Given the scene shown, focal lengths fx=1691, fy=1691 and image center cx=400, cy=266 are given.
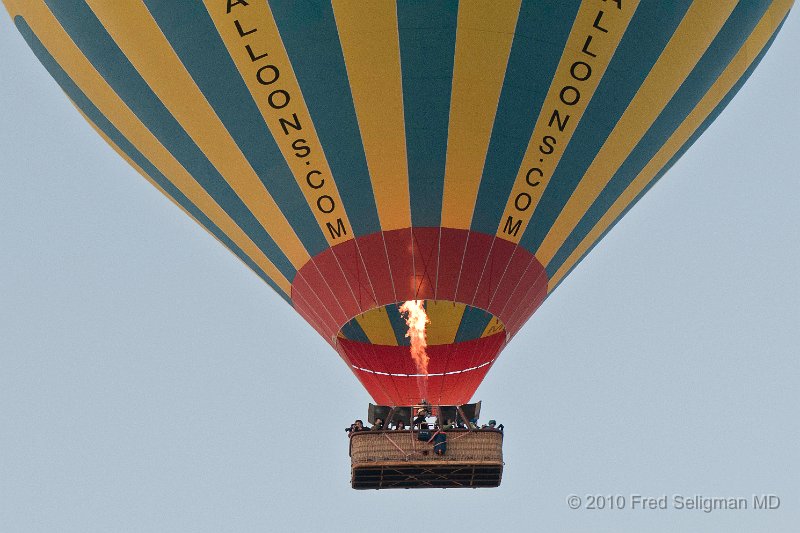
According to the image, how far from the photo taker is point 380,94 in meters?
13.0

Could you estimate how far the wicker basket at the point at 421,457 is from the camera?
13227 millimetres

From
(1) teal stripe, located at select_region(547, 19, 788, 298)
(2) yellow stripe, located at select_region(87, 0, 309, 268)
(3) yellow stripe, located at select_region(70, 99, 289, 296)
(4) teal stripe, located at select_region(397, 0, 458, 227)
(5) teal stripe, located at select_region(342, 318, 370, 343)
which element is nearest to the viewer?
(4) teal stripe, located at select_region(397, 0, 458, 227)

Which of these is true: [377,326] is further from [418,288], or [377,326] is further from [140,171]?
[140,171]

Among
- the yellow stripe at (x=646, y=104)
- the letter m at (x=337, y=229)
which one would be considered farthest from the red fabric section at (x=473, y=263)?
the letter m at (x=337, y=229)

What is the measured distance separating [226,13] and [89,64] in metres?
1.64

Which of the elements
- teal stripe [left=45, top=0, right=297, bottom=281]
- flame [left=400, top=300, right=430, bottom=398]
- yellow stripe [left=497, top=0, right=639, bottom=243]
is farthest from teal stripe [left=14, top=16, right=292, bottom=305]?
yellow stripe [left=497, top=0, right=639, bottom=243]

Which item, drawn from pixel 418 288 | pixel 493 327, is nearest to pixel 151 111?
pixel 418 288

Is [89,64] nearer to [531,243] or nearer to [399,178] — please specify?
[399,178]

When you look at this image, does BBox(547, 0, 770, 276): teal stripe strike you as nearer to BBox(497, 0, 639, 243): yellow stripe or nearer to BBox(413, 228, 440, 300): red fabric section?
BBox(497, 0, 639, 243): yellow stripe

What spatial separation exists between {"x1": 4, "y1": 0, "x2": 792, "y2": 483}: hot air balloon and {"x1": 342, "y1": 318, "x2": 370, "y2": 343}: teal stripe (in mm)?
19

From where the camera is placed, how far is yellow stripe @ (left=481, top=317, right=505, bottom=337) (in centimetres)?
1414

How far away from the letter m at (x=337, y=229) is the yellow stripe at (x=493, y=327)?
4.92 feet

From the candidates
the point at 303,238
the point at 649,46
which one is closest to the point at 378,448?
the point at 303,238

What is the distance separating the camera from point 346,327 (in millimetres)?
14109
